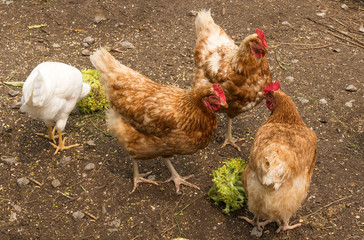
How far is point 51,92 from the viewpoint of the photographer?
4.10 metres

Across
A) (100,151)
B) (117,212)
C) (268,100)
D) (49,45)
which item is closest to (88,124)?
(100,151)

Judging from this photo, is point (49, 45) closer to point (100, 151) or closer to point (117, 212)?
point (100, 151)

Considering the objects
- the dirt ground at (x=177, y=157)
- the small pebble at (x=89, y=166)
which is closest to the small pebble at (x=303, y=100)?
the dirt ground at (x=177, y=157)

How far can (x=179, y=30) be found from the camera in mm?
6590

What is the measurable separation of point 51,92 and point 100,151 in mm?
986

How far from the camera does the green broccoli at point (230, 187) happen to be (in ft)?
12.8

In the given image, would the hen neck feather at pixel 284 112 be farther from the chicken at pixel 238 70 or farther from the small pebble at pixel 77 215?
the small pebble at pixel 77 215

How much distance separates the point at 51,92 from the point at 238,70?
195 centimetres

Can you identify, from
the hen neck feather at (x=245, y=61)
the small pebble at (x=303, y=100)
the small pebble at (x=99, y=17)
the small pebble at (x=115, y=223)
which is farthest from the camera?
the small pebble at (x=99, y=17)

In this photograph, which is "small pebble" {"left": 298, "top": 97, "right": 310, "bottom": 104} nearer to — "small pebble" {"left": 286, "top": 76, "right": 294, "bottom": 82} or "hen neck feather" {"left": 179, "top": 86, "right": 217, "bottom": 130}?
"small pebble" {"left": 286, "top": 76, "right": 294, "bottom": 82}

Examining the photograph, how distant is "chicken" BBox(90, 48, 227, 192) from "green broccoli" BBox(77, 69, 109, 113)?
81 centimetres

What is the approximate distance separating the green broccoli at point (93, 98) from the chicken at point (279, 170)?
7.38ft

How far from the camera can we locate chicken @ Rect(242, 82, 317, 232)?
319cm

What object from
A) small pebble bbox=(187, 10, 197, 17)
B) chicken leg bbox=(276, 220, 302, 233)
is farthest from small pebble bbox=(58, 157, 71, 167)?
small pebble bbox=(187, 10, 197, 17)
